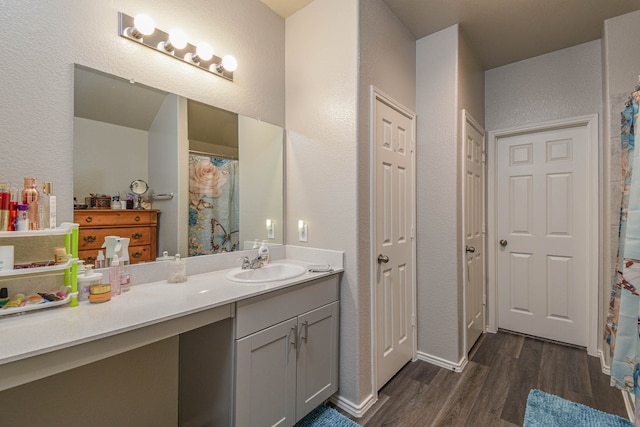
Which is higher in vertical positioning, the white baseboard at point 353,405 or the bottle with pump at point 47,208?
the bottle with pump at point 47,208

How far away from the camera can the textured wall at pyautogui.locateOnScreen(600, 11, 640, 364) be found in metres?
2.06

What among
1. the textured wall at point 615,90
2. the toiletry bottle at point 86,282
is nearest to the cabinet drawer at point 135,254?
the toiletry bottle at point 86,282

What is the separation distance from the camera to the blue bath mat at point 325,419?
5.31 ft

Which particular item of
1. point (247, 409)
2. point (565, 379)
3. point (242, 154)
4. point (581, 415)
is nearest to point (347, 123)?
point (242, 154)

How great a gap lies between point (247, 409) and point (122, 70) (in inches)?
66.0

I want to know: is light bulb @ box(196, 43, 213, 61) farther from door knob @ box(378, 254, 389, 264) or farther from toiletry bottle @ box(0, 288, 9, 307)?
door knob @ box(378, 254, 389, 264)

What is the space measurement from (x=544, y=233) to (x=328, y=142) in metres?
2.34

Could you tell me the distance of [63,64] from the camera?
3.98 feet

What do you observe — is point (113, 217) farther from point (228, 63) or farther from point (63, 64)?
point (228, 63)

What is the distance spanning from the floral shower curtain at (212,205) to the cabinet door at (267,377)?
2.12 ft

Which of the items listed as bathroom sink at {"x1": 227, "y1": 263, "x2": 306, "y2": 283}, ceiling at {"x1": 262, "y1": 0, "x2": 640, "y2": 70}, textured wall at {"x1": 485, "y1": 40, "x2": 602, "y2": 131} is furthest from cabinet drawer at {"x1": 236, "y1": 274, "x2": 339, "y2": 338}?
textured wall at {"x1": 485, "y1": 40, "x2": 602, "y2": 131}

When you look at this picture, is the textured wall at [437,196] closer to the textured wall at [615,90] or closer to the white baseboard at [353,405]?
the white baseboard at [353,405]

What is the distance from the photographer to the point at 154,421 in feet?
4.76

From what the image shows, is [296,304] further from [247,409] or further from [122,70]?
[122,70]
